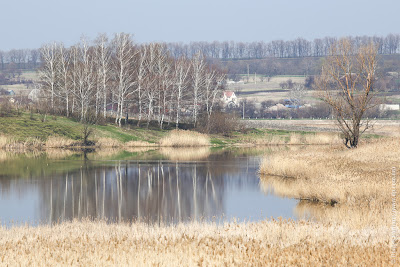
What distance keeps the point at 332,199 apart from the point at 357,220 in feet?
24.2

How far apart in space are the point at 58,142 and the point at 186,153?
12423 mm

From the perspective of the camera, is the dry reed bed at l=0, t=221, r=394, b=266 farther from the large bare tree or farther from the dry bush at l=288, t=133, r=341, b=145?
the dry bush at l=288, t=133, r=341, b=145

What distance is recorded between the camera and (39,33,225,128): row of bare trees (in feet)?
225

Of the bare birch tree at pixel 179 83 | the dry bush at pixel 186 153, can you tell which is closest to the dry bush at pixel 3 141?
the dry bush at pixel 186 153

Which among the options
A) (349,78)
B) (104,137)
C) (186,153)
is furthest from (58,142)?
(349,78)

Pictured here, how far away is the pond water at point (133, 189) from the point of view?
2319 cm

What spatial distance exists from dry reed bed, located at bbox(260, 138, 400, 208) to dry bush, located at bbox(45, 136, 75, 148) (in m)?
25.5

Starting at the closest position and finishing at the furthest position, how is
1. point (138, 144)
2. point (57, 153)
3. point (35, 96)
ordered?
point (57, 153)
point (138, 144)
point (35, 96)

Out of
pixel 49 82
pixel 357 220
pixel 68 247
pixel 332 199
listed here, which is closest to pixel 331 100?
pixel 332 199

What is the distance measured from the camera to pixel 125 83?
68.7m

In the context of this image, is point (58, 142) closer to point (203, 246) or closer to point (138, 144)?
point (138, 144)

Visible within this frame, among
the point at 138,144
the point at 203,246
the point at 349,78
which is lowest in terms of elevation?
the point at 138,144

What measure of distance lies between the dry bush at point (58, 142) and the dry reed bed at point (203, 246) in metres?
39.6

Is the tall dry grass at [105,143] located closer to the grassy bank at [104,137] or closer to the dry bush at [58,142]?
the grassy bank at [104,137]
